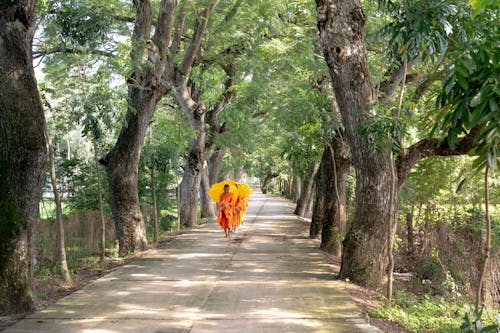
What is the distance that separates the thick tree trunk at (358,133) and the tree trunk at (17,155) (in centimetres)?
462

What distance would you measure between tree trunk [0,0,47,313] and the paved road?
630mm

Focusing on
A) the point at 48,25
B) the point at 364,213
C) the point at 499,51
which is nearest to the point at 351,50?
the point at 364,213

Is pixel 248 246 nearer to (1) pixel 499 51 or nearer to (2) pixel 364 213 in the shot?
(2) pixel 364 213

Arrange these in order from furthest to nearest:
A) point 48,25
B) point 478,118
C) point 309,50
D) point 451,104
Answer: point 309,50 < point 48,25 < point 451,104 < point 478,118

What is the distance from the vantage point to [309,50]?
13.5 metres

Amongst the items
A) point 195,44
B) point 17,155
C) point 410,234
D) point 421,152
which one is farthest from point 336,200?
point 17,155

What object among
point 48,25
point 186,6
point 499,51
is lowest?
point 499,51

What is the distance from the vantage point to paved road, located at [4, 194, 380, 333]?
662 centimetres

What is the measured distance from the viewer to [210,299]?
321 inches

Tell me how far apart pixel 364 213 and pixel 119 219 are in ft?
20.3

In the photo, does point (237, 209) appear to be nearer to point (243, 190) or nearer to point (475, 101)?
point (243, 190)

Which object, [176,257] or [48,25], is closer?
[48,25]

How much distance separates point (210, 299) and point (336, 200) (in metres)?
6.27

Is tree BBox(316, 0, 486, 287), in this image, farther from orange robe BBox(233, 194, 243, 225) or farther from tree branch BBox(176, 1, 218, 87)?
orange robe BBox(233, 194, 243, 225)
